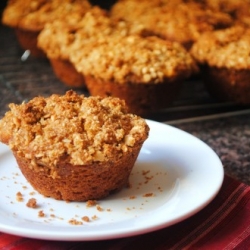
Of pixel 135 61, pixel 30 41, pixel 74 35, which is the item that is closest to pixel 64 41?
pixel 74 35

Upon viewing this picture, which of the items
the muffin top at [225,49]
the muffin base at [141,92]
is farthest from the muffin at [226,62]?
the muffin base at [141,92]

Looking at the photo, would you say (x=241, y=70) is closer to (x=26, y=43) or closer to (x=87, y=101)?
(x=87, y=101)

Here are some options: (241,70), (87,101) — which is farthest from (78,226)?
(241,70)

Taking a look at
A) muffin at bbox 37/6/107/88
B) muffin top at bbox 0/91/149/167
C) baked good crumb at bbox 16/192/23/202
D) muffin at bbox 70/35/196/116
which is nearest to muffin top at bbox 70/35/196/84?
muffin at bbox 70/35/196/116

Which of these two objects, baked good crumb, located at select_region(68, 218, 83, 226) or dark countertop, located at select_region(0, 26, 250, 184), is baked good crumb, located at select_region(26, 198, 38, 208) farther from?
dark countertop, located at select_region(0, 26, 250, 184)

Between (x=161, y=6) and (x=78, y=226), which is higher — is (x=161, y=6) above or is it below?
below

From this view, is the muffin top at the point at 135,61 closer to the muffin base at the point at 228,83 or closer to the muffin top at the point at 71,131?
the muffin base at the point at 228,83

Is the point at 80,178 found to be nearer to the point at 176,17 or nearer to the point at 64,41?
the point at 64,41
